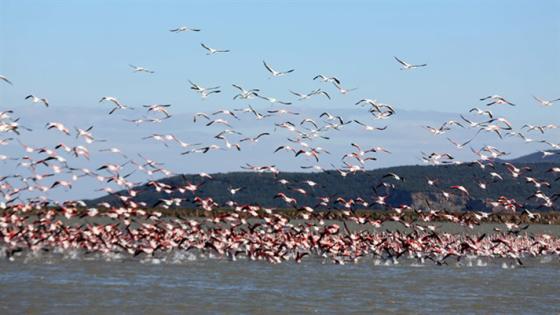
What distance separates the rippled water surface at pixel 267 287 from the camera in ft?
108

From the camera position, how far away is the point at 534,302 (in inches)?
1405

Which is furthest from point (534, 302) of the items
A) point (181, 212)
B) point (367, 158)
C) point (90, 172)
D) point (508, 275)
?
point (181, 212)

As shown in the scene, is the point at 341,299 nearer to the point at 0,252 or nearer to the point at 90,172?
the point at 90,172

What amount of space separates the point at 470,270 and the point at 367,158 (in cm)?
590

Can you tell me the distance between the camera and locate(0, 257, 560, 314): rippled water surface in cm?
3278

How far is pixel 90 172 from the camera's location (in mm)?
46438

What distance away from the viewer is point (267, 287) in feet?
124

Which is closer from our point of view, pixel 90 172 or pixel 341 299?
pixel 341 299

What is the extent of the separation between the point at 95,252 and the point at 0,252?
152 inches

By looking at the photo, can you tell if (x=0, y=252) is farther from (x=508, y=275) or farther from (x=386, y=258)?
(x=508, y=275)

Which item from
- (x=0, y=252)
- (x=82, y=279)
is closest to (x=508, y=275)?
(x=82, y=279)

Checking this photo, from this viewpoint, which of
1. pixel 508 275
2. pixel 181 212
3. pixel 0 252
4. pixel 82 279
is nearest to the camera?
pixel 82 279

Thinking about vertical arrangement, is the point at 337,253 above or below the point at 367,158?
below

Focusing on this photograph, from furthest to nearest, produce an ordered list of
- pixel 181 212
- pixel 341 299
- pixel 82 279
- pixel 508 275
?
pixel 181 212 → pixel 508 275 → pixel 82 279 → pixel 341 299
